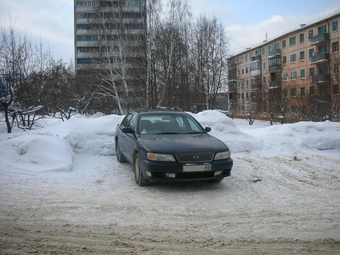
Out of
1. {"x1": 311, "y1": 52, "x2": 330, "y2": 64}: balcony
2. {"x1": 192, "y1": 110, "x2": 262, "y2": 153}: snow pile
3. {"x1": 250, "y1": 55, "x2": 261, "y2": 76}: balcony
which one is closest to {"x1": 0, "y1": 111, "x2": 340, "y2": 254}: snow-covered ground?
{"x1": 192, "y1": 110, "x2": 262, "y2": 153}: snow pile

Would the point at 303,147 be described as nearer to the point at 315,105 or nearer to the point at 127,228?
the point at 127,228

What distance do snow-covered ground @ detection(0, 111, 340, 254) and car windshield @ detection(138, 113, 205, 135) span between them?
3.54 ft

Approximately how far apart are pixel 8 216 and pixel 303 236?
3.68m

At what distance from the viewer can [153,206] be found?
4516 millimetres

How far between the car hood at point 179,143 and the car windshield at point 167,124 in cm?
32

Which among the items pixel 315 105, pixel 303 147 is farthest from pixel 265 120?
pixel 303 147

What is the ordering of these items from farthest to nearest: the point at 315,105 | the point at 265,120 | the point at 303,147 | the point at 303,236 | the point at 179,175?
the point at 265,120 < the point at 315,105 < the point at 303,147 < the point at 179,175 < the point at 303,236

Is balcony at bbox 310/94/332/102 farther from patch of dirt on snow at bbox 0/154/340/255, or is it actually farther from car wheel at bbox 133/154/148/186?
car wheel at bbox 133/154/148/186

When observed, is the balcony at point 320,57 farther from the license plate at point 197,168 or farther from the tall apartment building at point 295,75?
the license plate at point 197,168

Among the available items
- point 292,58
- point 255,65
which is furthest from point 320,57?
point 255,65

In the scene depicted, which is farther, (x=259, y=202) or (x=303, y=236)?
(x=259, y=202)

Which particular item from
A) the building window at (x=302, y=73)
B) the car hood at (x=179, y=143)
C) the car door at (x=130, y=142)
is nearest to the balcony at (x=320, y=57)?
the building window at (x=302, y=73)

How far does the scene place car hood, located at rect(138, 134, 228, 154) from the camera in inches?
207

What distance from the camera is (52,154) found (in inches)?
269
